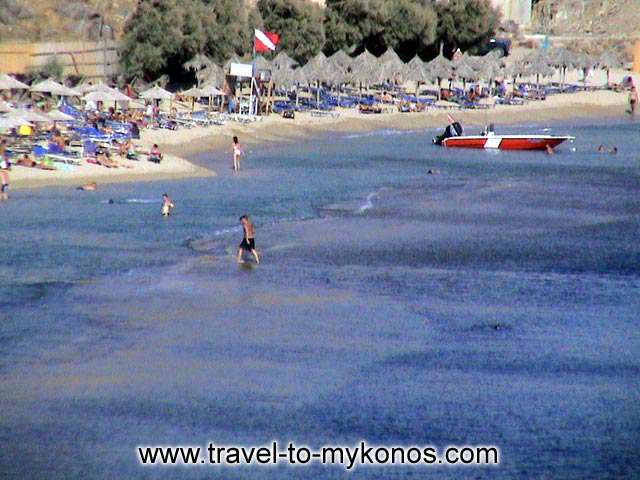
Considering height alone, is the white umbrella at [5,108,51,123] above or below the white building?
below

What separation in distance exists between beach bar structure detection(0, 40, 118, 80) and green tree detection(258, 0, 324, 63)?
9300 mm

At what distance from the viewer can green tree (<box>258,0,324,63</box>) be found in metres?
66.1

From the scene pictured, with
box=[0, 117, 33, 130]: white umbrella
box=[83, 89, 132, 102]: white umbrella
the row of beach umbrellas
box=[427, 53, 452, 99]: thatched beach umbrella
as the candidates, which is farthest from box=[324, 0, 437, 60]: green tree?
box=[0, 117, 33, 130]: white umbrella

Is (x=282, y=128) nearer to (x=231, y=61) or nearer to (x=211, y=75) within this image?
(x=211, y=75)

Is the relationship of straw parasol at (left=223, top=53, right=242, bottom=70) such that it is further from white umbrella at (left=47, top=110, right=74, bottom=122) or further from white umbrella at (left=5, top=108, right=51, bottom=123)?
white umbrella at (left=5, top=108, right=51, bottom=123)

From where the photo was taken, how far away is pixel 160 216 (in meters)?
28.4

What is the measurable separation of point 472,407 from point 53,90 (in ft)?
102

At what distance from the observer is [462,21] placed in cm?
7894

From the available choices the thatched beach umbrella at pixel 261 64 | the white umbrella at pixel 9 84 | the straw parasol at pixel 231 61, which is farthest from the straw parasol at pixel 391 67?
the white umbrella at pixel 9 84

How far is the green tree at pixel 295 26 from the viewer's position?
66.1 meters

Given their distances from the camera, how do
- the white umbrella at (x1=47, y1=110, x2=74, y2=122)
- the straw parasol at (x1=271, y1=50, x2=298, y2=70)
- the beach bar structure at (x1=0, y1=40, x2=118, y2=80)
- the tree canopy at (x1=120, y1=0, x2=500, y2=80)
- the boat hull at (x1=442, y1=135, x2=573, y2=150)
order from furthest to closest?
the tree canopy at (x1=120, y1=0, x2=500, y2=80) < the straw parasol at (x1=271, y1=50, x2=298, y2=70) < the beach bar structure at (x1=0, y1=40, x2=118, y2=80) < the boat hull at (x1=442, y1=135, x2=573, y2=150) < the white umbrella at (x1=47, y1=110, x2=74, y2=122)

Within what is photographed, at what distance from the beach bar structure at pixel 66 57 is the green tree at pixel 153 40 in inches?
104

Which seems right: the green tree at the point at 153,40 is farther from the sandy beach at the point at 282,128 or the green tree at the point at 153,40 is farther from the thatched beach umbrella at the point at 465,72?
the thatched beach umbrella at the point at 465,72

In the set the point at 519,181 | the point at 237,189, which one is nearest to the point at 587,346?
the point at 237,189
